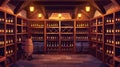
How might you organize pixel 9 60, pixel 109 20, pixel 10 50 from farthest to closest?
pixel 109 20 → pixel 10 50 → pixel 9 60

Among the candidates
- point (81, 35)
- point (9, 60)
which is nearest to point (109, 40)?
point (81, 35)

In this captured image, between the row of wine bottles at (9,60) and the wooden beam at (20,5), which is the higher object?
the wooden beam at (20,5)

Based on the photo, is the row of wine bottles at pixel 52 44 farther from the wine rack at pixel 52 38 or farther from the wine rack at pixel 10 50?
the wine rack at pixel 10 50

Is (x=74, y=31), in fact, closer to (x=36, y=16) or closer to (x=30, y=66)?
(x=36, y=16)

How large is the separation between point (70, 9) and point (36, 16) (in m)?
2.73

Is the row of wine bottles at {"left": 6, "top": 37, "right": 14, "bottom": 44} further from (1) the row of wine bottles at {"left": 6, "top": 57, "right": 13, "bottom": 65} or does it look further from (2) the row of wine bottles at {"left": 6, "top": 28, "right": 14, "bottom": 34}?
(1) the row of wine bottles at {"left": 6, "top": 57, "right": 13, "bottom": 65}

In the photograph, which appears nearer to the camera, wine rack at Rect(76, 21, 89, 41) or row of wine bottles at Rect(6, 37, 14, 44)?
row of wine bottles at Rect(6, 37, 14, 44)

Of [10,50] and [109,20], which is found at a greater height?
[109,20]

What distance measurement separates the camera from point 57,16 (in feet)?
38.3

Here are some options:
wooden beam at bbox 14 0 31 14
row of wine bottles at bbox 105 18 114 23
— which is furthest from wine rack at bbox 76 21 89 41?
wooden beam at bbox 14 0 31 14

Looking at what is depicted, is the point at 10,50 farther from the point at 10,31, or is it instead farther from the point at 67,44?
the point at 67,44

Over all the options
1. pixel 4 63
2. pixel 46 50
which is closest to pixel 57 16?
pixel 46 50

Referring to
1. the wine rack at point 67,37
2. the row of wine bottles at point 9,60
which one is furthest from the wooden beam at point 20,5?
the wine rack at point 67,37

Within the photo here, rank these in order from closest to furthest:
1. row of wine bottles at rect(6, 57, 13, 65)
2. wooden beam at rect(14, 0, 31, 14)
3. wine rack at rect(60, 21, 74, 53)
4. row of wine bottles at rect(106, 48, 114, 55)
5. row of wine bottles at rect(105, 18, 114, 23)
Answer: row of wine bottles at rect(6, 57, 13, 65) → row of wine bottles at rect(106, 48, 114, 55) → row of wine bottles at rect(105, 18, 114, 23) → wooden beam at rect(14, 0, 31, 14) → wine rack at rect(60, 21, 74, 53)
